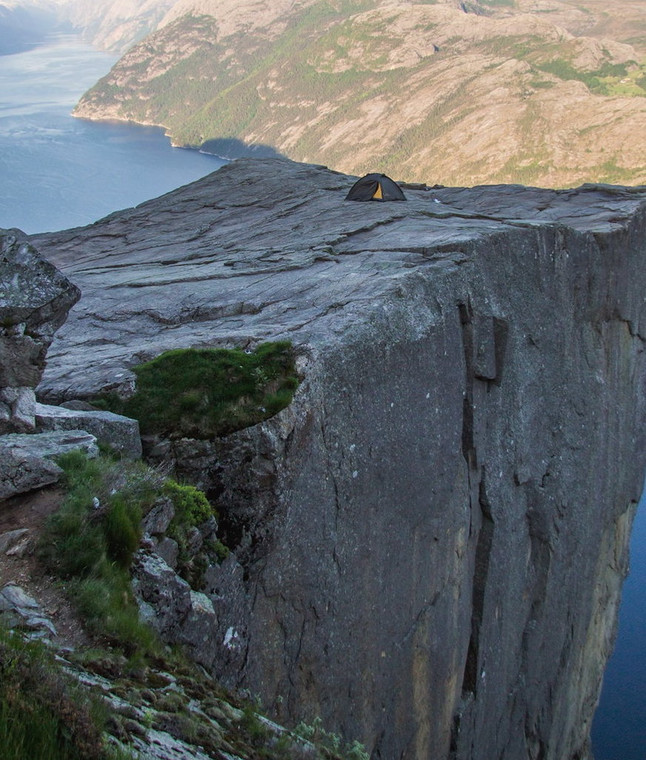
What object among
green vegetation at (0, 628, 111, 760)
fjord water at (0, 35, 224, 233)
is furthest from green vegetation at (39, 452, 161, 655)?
fjord water at (0, 35, 224, 233)

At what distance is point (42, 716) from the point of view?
3682 millimetres

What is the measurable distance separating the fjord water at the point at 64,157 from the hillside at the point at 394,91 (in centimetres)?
545

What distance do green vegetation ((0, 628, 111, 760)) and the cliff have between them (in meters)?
3.52

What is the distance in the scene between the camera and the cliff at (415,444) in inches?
347

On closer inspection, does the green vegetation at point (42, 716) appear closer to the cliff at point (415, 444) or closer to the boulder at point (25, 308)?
the cliff at point (415, 444)

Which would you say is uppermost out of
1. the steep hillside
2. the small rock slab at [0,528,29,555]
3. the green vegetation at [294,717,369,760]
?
the steep hillside

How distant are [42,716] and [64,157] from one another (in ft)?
228

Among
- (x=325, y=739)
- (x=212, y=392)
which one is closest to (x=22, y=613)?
(x=325, y=739)

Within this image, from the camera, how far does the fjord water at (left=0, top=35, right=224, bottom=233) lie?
5347 centimetres

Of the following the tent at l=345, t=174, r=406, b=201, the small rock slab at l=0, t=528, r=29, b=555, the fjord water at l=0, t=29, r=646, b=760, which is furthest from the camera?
the fjord water at l=0, t=29, r=646, b=760

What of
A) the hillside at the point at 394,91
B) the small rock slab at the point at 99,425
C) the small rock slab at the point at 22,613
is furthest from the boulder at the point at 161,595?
the hillside at the point at 394,91

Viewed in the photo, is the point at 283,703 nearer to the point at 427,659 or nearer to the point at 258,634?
the point at 258,634

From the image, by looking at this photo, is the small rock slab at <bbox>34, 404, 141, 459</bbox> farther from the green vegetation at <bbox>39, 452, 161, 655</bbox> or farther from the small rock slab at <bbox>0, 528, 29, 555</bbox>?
the small rock slab at <bbox>0, 528, 29, 555</bbox>

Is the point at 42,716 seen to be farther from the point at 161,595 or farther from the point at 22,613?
the point at 161,595
